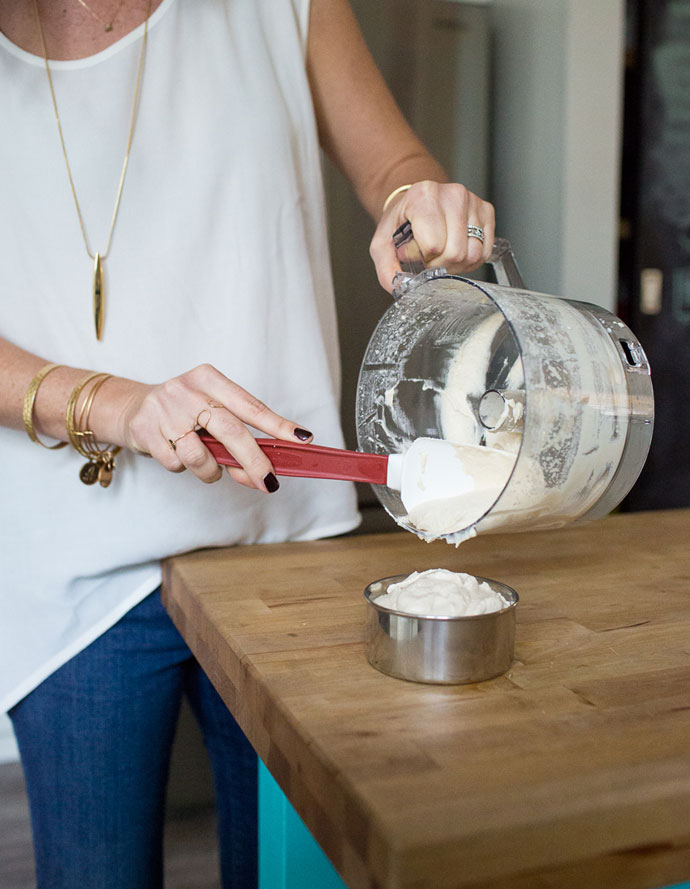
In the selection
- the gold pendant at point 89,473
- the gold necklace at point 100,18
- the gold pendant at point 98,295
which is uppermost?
the gold necklace at point 100,18

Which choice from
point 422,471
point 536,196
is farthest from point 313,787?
point 536,196

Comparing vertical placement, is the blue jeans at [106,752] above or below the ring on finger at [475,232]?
below

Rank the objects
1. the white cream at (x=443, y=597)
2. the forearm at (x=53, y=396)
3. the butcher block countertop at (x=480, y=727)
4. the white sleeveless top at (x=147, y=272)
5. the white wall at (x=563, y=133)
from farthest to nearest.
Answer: the white wall at (x=563, y=133) < the white sleeveless top at (x=147, y=272) < the forearm at (x=53, y=396) < the white cream at (x=443, y=597) < the butcher block countertop at (x=480, y=727)

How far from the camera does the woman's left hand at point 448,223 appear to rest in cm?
75

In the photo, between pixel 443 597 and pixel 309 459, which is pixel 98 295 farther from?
pixel 443 597

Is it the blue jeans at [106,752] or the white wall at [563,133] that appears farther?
the white wall at [563,133]

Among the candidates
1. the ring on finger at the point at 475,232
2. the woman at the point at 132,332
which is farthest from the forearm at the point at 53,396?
the ring on finger at the point at 475,232

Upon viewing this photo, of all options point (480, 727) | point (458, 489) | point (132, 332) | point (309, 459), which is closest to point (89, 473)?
point (132, 332)

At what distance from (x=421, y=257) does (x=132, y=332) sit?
0.33 meters

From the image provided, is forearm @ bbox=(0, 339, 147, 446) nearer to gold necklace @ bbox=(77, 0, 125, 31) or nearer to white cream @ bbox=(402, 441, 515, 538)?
white cream @ bbox=(402, 441, 515, 538)

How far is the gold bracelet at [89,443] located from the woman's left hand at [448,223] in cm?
30

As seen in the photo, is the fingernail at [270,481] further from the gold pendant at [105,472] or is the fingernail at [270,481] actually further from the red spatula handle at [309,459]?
the gold pendant at [105,472]

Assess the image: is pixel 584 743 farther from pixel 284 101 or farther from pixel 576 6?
pixel 576 6

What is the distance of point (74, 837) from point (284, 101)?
32.9 inches
